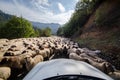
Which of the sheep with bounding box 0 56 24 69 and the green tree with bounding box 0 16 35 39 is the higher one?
the green tree with bounding box 0 16 35 39

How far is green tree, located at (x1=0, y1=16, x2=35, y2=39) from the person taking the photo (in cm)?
8369

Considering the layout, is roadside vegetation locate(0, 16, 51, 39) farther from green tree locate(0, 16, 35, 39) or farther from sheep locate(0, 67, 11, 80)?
sheep locate(0, 67, 11, 80)

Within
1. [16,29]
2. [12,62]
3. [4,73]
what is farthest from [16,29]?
[4,73]

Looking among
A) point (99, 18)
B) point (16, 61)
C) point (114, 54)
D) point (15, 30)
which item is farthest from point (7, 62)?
point (15, 30)

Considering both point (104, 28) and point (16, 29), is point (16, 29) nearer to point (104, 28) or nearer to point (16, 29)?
point (16, 29)

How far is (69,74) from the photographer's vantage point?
3.98 meters

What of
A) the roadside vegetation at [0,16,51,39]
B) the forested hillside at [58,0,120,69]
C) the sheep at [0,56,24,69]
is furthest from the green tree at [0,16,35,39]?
the sheep at [0,56,24,69]

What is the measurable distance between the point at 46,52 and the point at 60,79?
14.8 m

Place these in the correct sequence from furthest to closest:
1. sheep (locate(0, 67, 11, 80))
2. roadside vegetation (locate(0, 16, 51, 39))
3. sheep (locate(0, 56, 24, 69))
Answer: roadside vegetation (locate(0, 16, 51, 39)), sheep (locate(0, 56, 24, 69)), sheep (locate(0, 67, 11, 80))

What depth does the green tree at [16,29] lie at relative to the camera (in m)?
83.7

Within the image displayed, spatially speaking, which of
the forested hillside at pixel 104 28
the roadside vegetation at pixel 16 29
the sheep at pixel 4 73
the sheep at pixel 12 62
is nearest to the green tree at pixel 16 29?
Answer: the roadside vegetation at pixel 16 29

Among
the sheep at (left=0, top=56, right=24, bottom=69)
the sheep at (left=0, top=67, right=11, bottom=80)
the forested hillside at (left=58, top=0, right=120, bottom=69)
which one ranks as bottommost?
the sheep at (left=0, top=67, right=11, bottom=80)

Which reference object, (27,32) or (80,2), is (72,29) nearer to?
(80,2)

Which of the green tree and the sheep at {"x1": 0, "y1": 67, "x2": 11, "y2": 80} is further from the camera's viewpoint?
the green tree
